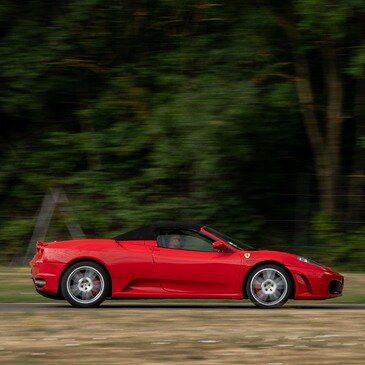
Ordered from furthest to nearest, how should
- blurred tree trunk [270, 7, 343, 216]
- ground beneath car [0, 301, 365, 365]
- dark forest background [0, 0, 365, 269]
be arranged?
blurred tree trunk [270, 7, 343, 216] < dark forest background [0, 0, 365, 269] < ground beneath car [0, 301, 365, 365]

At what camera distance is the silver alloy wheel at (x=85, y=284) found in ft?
46.2

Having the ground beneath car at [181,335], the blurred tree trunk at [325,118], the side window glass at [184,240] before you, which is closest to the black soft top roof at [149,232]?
the side window glass at [184,240]

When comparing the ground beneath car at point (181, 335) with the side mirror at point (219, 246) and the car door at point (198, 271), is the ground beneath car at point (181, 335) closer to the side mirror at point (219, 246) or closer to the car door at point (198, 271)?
the car door at point (198, 271)

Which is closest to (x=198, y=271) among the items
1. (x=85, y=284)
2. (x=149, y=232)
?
(x=149, y=232)

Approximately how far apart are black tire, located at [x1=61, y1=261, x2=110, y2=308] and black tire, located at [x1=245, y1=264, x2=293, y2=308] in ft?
6.44

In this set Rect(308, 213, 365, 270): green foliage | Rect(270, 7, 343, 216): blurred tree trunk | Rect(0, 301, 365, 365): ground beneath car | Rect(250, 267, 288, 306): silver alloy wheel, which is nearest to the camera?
Rect(0, 301, 365, 365): ground beneath car

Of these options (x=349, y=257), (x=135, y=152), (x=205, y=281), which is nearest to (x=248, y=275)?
(x=205, y=281)

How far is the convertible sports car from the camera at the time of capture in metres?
14.1

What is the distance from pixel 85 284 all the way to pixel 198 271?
1545mm

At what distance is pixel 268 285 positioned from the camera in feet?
46.3

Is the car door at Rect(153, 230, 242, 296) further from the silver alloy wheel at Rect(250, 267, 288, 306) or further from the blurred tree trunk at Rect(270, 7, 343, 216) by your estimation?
the blurred tree trunk at Rect(270, 7, 343, 216)

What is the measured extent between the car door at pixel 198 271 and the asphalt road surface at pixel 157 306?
0.26 metres

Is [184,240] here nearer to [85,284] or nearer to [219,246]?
[219,246]

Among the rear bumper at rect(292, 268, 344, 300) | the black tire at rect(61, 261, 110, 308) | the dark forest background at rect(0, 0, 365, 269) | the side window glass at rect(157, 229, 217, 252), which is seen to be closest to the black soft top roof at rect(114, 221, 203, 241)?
the side window glass at rect(157, 229, 217, 252)
